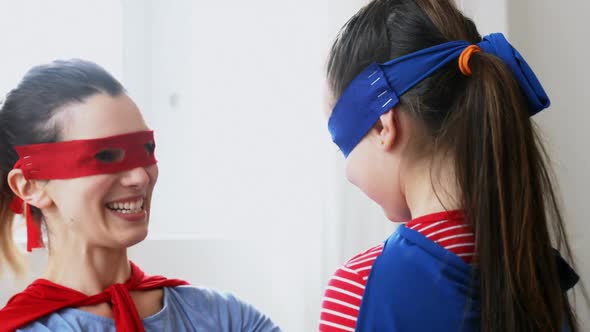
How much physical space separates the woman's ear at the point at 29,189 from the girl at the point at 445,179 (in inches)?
21.0

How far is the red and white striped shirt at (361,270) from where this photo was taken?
41.7 inches

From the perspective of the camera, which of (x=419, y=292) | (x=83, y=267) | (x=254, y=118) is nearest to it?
(x=419, y=292)

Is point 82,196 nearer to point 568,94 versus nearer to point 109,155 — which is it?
point 109,155

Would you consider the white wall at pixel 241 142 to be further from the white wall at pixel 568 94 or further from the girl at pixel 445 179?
the girl at pixel 445 179

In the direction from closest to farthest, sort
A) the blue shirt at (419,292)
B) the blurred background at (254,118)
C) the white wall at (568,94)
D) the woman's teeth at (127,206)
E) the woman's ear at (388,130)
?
the blue shirt at (419,292)
the woman's ear at (388,130)
the woman's teeth at (127,206)
the blurred background at (254,118)
the white wall at (568,94)

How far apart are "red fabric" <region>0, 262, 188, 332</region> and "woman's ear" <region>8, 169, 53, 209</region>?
138 mm

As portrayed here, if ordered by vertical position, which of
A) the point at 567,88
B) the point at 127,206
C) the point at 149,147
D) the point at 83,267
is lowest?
the point at 83,267

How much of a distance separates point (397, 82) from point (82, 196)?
1.86 feet

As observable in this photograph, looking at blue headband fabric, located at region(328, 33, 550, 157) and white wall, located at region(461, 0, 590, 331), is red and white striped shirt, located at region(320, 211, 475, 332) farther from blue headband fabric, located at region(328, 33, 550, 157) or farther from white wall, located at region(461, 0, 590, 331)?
white wall, located at region(461, 0, 590, 331)

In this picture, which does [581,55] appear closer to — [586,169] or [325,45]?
[586,169]

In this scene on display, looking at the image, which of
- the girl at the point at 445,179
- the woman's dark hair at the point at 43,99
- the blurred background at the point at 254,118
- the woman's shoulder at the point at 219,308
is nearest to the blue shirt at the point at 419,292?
the girl at the point at 445,179

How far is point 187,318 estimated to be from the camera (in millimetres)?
1303

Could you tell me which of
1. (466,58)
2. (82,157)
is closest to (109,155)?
(82,157)

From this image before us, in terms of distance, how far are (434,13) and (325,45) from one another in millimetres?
926
